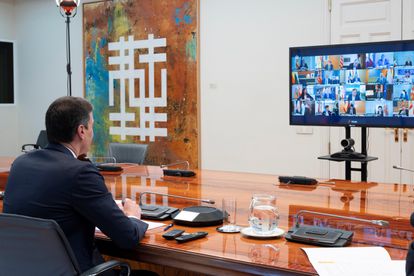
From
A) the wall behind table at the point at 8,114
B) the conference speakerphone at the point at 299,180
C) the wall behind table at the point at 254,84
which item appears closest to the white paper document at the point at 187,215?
the conference speakerphone at the point at 299,180

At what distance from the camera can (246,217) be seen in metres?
2.05

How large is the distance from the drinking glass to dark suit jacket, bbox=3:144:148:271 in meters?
0.40

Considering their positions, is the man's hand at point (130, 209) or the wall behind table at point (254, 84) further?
the wall behind table at point (254, 84)

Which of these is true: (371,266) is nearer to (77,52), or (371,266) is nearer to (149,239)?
(149,239)

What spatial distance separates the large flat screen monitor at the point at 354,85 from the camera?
127 inches

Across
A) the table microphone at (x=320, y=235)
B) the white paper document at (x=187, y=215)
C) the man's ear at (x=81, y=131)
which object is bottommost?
the table microphone at (x=320, y=235)

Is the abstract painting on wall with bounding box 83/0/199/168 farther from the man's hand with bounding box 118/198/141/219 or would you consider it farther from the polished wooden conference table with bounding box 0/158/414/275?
the man's hand with bounding box 118/198/141/219

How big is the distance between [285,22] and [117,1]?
2.35m

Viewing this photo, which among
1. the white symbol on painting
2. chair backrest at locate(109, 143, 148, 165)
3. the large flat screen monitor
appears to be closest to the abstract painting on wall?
the white symbol on painting

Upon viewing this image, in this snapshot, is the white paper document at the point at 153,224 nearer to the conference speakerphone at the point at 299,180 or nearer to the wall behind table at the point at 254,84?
the conference speakerphone at the point at 299,180

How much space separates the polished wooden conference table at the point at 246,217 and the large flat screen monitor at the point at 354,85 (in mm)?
679

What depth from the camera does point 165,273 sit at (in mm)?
2311

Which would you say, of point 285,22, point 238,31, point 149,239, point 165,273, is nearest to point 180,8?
point 238,31

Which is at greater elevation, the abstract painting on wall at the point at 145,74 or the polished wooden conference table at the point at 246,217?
the abstract painting on wall at the point at 145,74
